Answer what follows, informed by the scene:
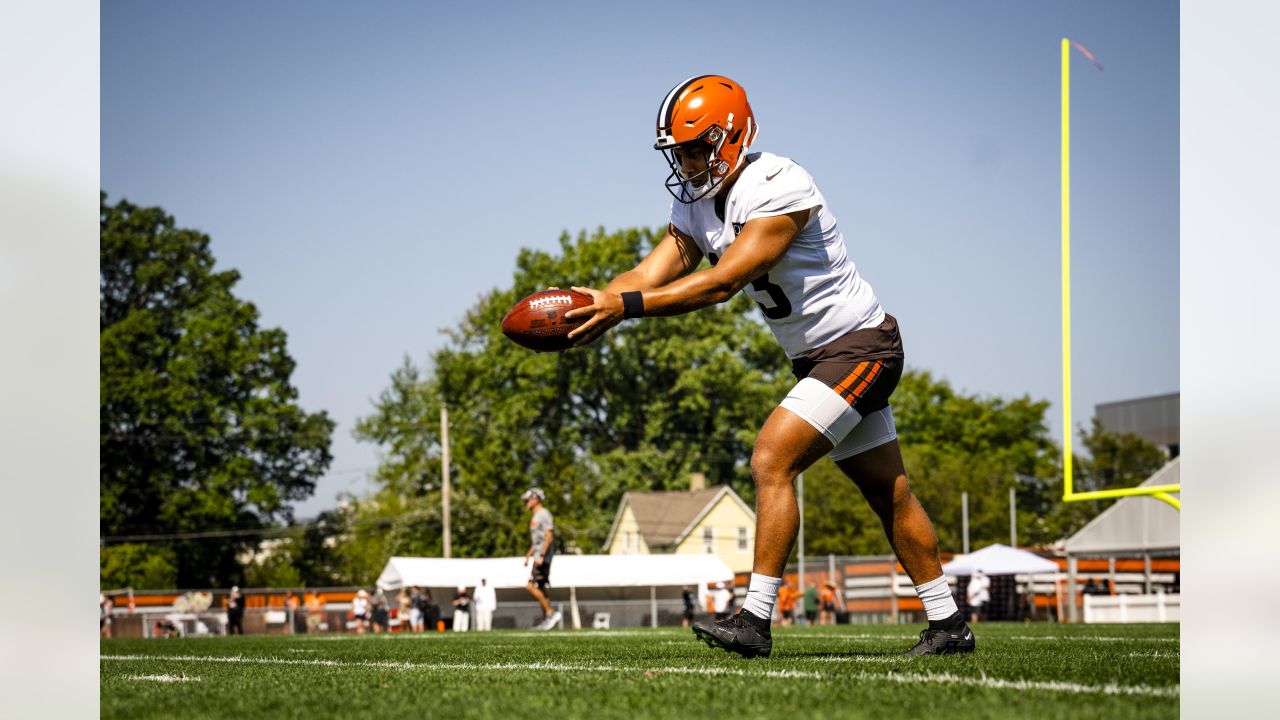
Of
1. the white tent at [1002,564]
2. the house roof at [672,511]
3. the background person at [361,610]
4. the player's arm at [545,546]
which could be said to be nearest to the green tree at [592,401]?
the house roof at [672,511]

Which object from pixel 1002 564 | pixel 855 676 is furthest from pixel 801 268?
pixel 1002 564

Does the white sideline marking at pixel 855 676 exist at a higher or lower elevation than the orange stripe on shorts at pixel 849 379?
lower

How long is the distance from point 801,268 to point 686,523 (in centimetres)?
5419

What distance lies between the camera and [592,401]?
50.7m

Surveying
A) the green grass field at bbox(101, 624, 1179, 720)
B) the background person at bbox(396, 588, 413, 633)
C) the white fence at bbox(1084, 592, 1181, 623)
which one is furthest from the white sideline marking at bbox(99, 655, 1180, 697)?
the background person at bbox(396, 588, 413, 633)

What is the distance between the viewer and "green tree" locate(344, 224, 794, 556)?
47469mm

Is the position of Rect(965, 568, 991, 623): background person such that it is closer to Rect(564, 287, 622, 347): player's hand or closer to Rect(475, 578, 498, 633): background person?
Rect(475, 578, 498, 633): background person

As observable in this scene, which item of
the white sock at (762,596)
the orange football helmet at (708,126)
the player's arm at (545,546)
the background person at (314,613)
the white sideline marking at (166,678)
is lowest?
the background person at (314,613)

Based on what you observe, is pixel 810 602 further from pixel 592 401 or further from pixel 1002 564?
pixel 592 401

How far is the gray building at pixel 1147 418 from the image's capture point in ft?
200

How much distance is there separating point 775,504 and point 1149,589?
100ft

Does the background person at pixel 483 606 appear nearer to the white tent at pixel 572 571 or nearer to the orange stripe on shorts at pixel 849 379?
the white tent at pixel 572 571
